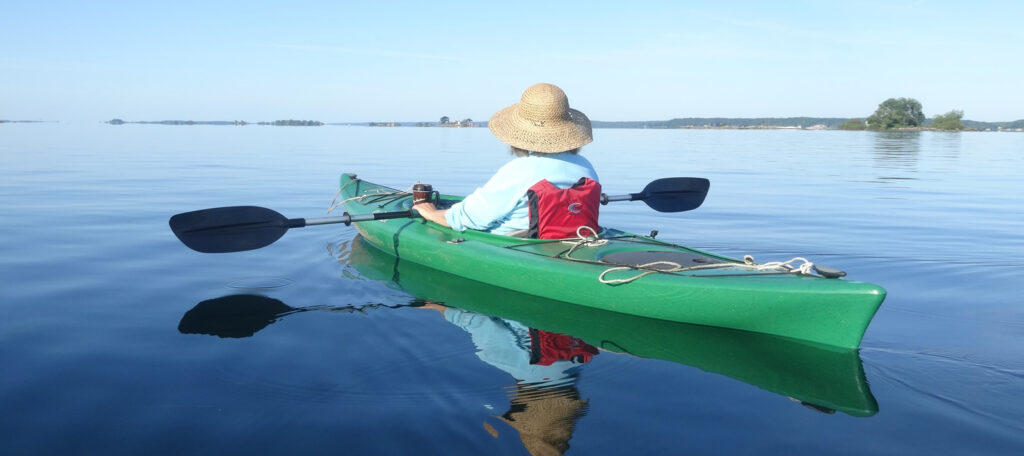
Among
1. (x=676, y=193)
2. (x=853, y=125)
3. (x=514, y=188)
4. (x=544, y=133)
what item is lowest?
(x=676, y=193)

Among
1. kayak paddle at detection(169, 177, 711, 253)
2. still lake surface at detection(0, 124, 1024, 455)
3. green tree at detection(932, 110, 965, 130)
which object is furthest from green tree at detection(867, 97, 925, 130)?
kayak paddle at detection(169, 177, 711, 253)

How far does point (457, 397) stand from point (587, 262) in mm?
1908

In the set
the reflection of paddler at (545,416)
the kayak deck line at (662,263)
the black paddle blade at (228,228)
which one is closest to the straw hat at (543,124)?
the kayak deck line at (662,263)

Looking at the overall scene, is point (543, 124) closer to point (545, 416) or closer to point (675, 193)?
point (675, 193)

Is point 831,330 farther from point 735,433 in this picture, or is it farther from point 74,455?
point 74,455

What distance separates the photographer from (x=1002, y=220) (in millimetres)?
9539

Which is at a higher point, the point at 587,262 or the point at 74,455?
the point at 587,262

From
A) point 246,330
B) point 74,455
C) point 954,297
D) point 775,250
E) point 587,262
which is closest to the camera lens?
point 74,455

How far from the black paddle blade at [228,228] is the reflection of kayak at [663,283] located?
1270mm

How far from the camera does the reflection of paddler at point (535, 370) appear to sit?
9.72 ft

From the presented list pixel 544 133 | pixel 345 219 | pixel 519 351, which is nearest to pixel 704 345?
pixel 519 351

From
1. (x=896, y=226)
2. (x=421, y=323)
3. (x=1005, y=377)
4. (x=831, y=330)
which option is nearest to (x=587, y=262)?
(x=421, y=323)

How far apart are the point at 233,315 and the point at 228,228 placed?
1171mm

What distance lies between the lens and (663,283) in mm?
4453
